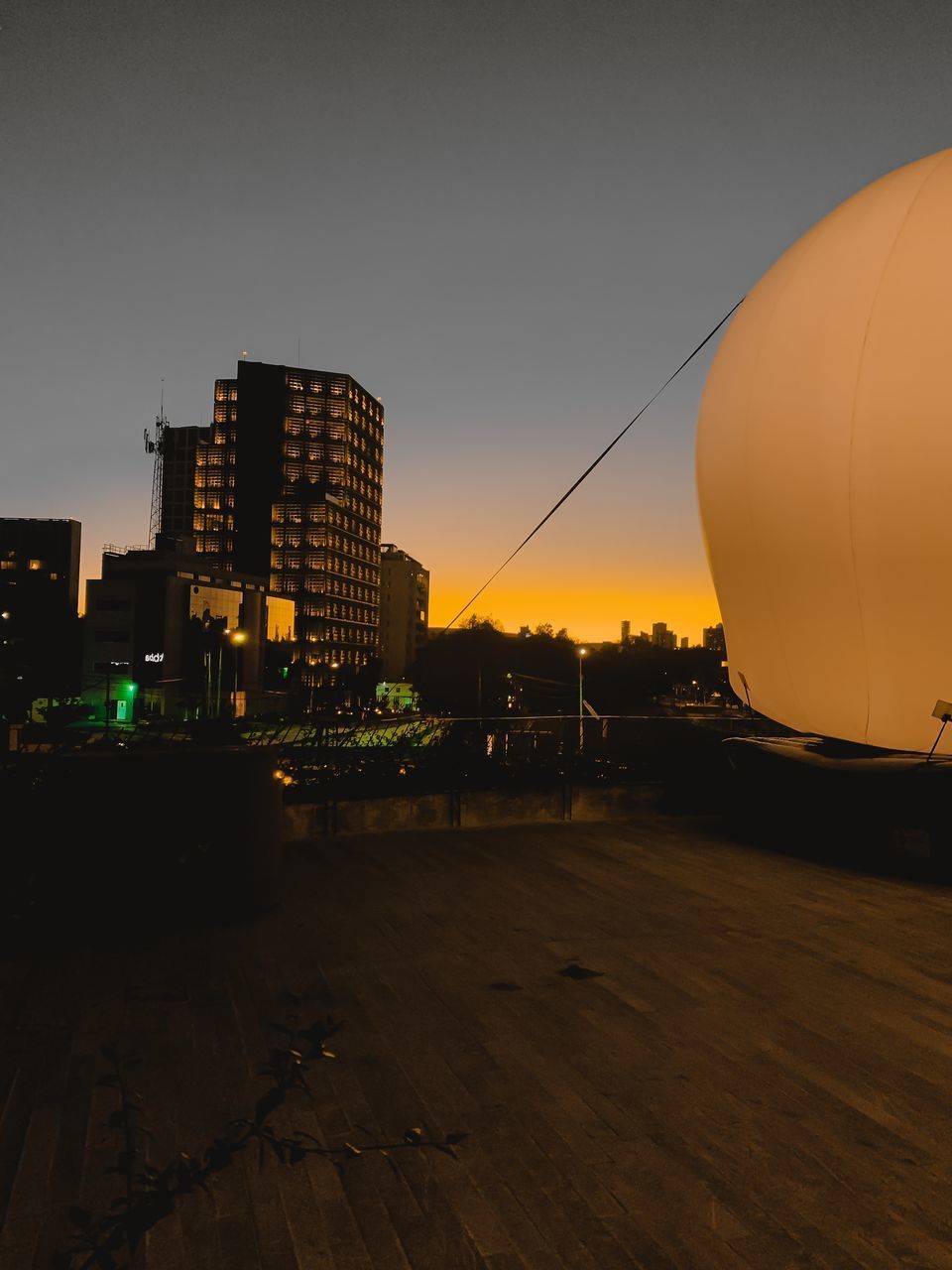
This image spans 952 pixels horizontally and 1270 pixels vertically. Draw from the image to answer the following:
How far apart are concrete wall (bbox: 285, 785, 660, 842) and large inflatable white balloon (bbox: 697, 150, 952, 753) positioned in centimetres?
453

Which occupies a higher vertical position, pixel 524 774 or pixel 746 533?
pixel 746 533

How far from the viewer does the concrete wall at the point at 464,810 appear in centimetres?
873

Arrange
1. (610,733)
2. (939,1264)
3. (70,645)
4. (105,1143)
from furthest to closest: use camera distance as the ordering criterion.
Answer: (70,645), (610,733), (105,1143), (939,1264)

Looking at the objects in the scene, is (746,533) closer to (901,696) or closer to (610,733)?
(901,696)

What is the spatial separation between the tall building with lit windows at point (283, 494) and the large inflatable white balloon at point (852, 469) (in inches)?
3520

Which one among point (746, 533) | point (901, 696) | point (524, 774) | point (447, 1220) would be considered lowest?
point (447, 1220)

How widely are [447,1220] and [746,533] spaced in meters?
4.20

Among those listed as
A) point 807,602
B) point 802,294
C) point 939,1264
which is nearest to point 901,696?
point 807,602

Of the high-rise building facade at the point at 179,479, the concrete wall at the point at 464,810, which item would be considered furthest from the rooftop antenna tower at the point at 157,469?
the concrete wall at the point at 464,810

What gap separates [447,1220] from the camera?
2684 mm

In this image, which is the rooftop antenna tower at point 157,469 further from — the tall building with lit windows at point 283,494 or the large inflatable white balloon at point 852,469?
the large inflatable white balloon at point 852,469

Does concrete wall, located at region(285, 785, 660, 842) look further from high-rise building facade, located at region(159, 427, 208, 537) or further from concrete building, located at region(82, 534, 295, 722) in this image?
high-rise building facade, located at region(159, 427, 208, 537)

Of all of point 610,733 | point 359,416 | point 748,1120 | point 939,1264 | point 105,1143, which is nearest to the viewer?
point 939,1264

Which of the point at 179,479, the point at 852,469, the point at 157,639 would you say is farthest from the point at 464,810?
the point at 179,479
